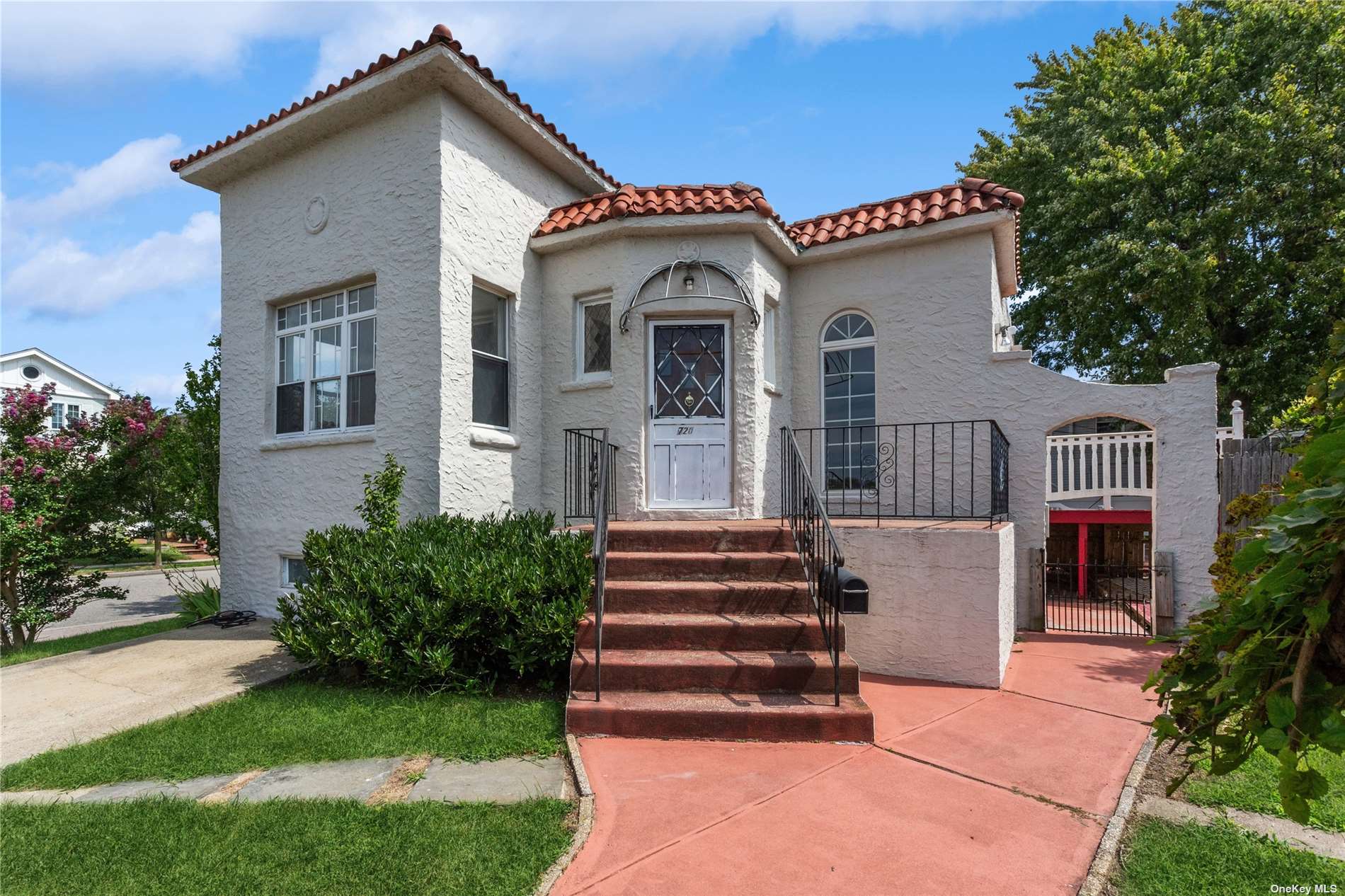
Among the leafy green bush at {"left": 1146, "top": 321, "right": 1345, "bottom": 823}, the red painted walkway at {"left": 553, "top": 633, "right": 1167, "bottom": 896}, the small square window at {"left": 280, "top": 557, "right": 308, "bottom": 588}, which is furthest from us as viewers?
the small square window at {"left": 280, "top": 557, "right": 308, "bottom": 588}

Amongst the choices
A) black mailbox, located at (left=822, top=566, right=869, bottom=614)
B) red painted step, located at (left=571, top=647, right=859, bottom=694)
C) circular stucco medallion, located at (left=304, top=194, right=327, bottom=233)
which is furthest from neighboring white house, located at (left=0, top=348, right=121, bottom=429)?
black mailbox, located at (left=822, top=566, right=869, bottom=614)

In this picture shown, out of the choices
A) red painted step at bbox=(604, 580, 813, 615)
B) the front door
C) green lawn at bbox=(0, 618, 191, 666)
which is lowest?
green lawn at bbox=(0, 618, 191, 666)

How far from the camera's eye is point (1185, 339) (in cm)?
1380

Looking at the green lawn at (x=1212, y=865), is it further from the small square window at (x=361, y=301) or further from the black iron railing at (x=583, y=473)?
the small square window at (x=361, y=301)

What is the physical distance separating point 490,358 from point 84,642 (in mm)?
6328

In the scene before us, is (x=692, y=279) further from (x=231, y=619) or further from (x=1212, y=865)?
(x=231, y=619)

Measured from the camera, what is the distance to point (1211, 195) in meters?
13.9

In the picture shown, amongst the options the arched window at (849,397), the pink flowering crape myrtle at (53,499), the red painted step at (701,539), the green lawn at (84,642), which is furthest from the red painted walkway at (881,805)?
the pink flowering crape myrtle at (53,499)

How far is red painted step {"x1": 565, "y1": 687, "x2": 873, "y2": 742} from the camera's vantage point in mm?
4340

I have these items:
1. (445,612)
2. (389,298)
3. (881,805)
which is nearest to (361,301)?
(389,298)

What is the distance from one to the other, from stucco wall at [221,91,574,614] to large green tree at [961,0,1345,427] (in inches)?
494

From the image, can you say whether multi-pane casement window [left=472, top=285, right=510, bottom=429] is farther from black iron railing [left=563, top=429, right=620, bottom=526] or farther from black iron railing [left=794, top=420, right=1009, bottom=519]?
black iron railing [left=794, top=420, right=1009, bottom=519]

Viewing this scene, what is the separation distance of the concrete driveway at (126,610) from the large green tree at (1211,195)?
1976 cm

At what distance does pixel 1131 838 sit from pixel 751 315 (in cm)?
557
